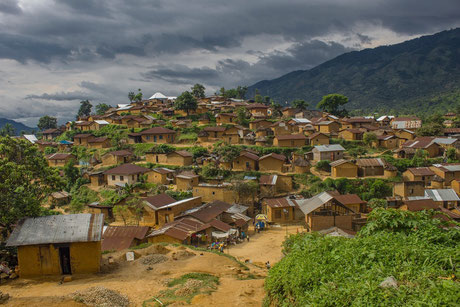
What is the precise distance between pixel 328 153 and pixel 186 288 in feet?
121

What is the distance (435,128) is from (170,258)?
5470 centimetres

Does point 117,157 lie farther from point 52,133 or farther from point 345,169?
point 52,133

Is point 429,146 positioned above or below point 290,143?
below

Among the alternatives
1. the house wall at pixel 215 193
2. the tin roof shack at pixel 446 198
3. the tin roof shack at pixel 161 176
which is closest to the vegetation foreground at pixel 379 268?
the house wall at pixel 215 193

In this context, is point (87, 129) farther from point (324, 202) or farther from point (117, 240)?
point (324, 202)

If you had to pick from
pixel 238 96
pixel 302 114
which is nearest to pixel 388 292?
pixel 302 114

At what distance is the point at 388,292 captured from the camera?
644 cm

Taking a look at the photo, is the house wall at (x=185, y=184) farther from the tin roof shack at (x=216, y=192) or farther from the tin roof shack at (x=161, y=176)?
the tin roof shack at (x=161, y=176)

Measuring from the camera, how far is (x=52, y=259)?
1453 centimetres

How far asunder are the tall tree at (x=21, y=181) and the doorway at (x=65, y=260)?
10.9ft

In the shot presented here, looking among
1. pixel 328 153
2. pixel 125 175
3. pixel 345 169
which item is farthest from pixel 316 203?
pixel 125 175

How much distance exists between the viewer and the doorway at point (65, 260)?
14773 mm

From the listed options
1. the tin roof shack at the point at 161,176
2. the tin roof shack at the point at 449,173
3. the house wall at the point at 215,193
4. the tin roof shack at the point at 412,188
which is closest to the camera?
the tin roof shack at the point at 412,188

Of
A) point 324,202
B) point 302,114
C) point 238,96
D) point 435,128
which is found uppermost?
point 238,96
